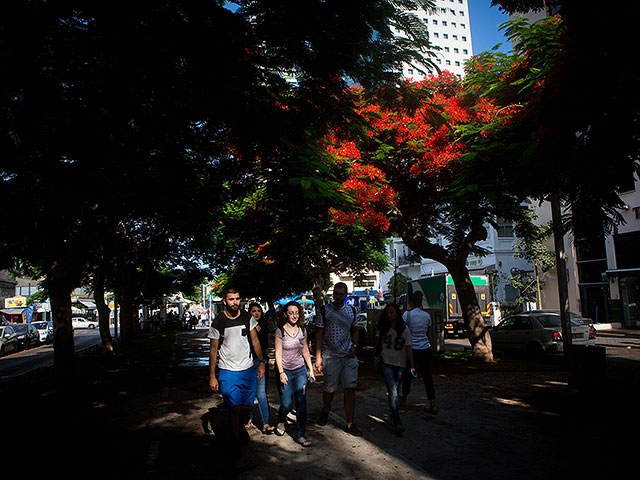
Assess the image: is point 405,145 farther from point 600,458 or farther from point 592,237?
point 600,458

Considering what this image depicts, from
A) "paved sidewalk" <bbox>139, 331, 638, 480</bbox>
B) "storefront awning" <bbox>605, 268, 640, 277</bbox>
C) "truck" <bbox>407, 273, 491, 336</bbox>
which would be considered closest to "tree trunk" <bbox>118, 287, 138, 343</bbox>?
"truck" <bbox>407, 273, 491, 336</bbox>

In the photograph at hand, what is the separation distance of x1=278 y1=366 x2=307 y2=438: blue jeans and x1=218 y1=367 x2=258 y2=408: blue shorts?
0.53m

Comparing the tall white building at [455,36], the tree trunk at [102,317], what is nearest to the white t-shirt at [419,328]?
the tree trunk at [102,317]

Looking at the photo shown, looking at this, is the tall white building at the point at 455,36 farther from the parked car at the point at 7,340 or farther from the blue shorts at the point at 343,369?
the blue shorts at the point at 343,369

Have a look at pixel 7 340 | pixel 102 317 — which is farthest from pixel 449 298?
pixel 7 340

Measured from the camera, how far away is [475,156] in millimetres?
9445

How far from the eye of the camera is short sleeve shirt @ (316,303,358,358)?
6004mm

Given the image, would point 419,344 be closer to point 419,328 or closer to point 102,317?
point 419,328

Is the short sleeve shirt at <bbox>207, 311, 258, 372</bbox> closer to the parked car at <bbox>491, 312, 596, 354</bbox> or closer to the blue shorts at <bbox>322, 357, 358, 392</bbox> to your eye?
the blue shorts at <bbox>322, 357, 358, 392</bbox>

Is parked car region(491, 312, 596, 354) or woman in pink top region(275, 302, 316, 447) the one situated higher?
woman in pink top region(275, 302, 316, 447)

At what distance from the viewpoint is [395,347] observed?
6.34 m

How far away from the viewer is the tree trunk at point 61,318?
9.69 m

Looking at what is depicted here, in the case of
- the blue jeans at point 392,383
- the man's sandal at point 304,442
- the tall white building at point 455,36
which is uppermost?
the tall white building at point 455,36

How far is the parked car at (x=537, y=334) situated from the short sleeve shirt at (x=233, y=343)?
38.0 ft
